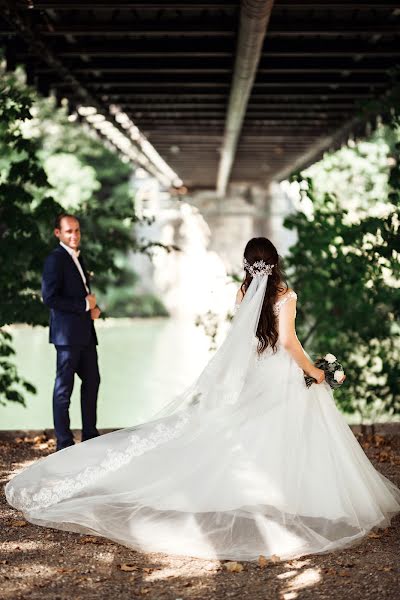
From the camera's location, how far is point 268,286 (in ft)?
18.1

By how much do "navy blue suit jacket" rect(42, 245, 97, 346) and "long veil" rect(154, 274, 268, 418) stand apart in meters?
1.50

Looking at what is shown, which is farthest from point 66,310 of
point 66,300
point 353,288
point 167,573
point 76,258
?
point 353,288

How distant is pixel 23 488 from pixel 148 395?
10.1m

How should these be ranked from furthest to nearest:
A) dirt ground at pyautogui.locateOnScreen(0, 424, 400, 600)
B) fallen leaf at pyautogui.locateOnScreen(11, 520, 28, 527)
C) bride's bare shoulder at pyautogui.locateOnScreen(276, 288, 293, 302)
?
bride's bare shoulder at pyautogui.locateOnScreen(276, 288, 293, 302), fallen leaf at pyautogui.locateOnScreen(11, 520, 28, 527), dirt ground at pyautogui.locateOnScreen(0, 424, 400, 600)

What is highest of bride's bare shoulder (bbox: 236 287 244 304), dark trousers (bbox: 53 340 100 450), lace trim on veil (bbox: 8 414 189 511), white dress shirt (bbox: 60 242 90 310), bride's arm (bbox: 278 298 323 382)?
white dress shirt (bbox: 60 242 90 310)

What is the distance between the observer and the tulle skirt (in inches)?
193

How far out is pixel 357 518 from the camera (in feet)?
16.7

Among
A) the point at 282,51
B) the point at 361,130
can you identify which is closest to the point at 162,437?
the point at 282,51

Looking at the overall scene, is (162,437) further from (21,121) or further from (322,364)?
(21,121)

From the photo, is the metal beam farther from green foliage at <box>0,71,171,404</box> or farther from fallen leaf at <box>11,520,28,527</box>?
fallen leaf at <box>11,520,28,527</box>

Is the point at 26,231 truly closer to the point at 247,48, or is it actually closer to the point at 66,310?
the point at 66,310

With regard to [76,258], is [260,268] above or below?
below

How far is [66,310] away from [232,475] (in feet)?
6.92

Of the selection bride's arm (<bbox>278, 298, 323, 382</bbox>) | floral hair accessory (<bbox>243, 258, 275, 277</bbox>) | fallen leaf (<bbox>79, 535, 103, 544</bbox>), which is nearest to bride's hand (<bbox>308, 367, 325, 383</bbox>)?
bride's arm (<bbox>278, 298, 323, 382</bbox>)
